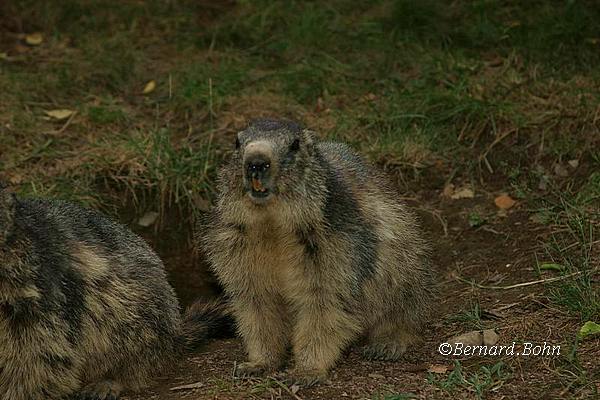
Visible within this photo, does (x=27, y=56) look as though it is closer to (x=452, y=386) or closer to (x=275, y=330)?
(x=275, y=330)

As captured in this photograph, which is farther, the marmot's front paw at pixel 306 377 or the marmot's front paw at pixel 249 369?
the marmot's front paw at pixel 249 369

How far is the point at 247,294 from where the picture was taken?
680 cm

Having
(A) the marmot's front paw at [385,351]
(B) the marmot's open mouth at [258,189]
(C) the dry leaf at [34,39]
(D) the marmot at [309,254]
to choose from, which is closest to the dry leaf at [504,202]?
(D) the marmot at [309,254]

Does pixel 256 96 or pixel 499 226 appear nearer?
pixel 499 226

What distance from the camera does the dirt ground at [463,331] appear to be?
618 centimetres

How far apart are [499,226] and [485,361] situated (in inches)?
91.7

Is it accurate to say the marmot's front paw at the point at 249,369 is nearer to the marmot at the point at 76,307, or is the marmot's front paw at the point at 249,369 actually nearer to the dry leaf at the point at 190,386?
the dry leaf at the point at 190,386

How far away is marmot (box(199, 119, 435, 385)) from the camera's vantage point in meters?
6.27

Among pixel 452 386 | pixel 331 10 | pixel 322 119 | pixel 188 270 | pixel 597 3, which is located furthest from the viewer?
pixel 331 10

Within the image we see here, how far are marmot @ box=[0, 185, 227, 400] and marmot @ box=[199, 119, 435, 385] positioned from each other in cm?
54

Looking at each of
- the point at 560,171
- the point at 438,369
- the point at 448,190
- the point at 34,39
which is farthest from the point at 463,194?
the point at 34,39

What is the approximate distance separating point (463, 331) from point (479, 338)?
0.31m

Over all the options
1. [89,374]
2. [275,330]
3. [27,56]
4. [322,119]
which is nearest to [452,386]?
[275,330]

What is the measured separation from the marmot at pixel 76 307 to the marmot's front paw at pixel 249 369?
0.60m
